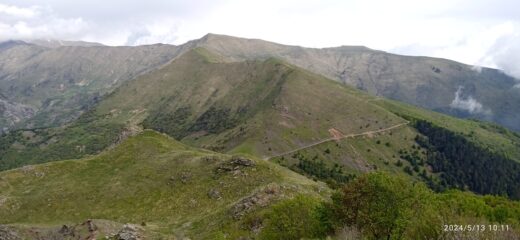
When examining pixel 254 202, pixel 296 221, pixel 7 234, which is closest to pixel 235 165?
pixel 254 202

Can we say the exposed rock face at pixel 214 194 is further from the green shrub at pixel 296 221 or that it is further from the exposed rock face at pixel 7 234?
the green shrub at pixel 296 221

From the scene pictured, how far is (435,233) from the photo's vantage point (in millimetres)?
50094

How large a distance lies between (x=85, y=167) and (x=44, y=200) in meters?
20.6

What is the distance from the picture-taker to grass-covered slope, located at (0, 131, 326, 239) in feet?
374

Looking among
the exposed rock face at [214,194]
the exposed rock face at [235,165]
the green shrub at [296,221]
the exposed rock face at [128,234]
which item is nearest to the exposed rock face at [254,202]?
the exposed rock face at [214,194]

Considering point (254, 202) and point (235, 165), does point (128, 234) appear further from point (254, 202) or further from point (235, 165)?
point (235, 165)

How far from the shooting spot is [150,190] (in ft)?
452

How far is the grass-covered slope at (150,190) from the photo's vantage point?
114125 millimetres

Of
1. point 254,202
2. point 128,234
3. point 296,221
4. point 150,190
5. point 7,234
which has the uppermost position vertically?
point 296,221

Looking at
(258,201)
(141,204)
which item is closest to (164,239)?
(258,201)

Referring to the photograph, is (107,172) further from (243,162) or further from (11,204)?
(243,162)

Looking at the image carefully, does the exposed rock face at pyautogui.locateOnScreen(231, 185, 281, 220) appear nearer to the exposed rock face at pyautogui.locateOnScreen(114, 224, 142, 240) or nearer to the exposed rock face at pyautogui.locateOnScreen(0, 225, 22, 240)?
the exposed rock face at pyautogui.locateOnScreen(114, 224, 142, 240)

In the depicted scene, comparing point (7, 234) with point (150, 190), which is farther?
point (150, 190)

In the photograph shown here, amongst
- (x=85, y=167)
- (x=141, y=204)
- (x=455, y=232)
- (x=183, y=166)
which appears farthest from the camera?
(x=85, y=167)
